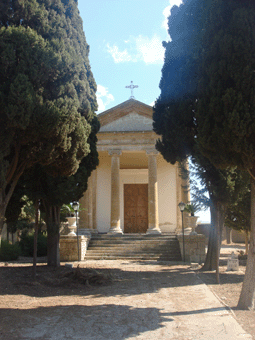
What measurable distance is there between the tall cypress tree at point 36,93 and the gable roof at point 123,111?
944 cm

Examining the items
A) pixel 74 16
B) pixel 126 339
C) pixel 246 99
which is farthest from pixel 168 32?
pixel 126 339

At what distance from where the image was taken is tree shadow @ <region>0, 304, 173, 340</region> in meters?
4.18

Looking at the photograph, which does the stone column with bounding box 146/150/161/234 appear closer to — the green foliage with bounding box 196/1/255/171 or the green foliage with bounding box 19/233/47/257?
the green foliage with bounding box 19/233/47/257

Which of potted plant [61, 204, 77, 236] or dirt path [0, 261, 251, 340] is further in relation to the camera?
potted plant [61, 204, 77, 236]

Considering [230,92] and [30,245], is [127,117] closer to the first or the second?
[30,245]

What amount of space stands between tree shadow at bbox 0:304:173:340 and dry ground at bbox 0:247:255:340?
0.04 meters

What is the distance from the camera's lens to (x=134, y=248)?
1403 cm

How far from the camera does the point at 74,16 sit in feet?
29.3

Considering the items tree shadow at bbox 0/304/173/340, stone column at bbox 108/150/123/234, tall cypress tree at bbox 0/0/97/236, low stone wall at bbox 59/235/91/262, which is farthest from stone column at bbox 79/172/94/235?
tree shadow at bbox 0/304/173/340

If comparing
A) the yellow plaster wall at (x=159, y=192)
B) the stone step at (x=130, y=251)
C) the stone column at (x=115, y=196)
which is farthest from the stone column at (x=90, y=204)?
the stone step at (x=130, y=251)

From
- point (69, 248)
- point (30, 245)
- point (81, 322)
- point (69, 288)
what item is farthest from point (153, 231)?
point (81, 322)

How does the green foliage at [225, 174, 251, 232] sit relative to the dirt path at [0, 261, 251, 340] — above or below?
above

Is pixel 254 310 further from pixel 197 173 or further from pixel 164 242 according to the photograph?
pixel 164 242

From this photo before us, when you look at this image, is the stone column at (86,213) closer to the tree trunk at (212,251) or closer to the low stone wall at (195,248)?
the low stone wall at (195,248)
